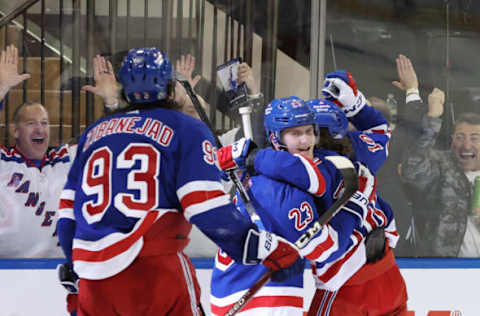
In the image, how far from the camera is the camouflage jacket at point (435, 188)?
3904 millimetres

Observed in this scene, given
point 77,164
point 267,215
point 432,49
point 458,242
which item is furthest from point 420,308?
point 77,164

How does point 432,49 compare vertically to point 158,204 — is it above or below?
above

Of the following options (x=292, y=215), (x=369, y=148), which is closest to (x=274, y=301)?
(x=292, y=215)

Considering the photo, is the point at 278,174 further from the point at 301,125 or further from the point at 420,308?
the point at 420,308

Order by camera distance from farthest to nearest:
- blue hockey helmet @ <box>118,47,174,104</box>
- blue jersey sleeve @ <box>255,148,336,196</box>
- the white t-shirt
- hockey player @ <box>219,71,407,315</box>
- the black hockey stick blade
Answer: the white t-shirt, hockey player @ <box>219,71,407,315</box>, blue jersey sleeve @ <box>255,148,336,196</box>, the black hockey stick blade, blue hockey helmet @ <box>118,47,174,104</box>

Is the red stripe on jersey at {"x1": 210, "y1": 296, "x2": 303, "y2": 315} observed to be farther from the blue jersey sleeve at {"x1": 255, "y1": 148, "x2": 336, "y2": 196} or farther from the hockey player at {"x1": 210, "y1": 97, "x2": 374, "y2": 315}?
the blue jersey sleeve at {"x1": 255, "y1": 148, "x2": 336, "y2": 196}

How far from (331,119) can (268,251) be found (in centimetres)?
80

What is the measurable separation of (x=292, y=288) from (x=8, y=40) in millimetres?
1913

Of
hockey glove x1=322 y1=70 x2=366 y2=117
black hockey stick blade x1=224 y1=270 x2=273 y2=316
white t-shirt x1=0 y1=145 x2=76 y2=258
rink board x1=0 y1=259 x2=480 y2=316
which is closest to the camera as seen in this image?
black hockey stick blade x1=224 y1=270 x2=273 y2=316

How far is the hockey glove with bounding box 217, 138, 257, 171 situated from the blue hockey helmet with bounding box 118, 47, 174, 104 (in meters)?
0.54

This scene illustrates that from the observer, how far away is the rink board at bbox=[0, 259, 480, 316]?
10.8 ft

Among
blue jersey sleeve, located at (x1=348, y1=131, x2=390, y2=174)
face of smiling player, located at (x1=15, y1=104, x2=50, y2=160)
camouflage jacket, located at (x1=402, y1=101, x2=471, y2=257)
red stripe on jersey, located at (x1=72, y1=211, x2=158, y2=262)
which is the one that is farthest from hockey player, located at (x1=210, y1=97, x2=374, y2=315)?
camouflage jacket, located at (x1=402, y1=101, x2=471, y2=257)

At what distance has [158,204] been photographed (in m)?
1.81

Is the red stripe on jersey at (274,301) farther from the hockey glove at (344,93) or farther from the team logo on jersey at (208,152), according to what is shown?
the hockey glove at (344,93)
